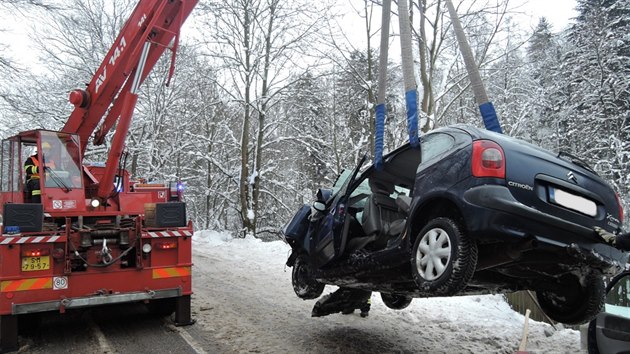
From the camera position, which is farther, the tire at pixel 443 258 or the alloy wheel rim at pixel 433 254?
the alloy wheel rim at pixel 433 254

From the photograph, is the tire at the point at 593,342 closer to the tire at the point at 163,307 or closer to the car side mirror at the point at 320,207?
the car side mirror at the point at 320,207

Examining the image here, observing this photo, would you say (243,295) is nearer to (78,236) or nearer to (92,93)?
(78,236)

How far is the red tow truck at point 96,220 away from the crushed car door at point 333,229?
6.45 ft

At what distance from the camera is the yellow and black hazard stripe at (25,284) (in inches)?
199

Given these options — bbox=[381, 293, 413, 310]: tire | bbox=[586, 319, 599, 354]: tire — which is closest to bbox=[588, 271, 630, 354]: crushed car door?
bbox=[586, 319, 599, 354]: tire

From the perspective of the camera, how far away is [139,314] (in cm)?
678

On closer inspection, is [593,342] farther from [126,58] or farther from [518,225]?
[126,58]

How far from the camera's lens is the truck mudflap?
5125 millimetres

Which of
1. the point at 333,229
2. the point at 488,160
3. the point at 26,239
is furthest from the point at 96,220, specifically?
the point at 488,160

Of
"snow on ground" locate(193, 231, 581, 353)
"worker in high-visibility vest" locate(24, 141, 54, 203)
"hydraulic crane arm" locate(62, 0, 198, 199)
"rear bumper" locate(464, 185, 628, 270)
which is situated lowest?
"snow on ground" locate(193, 231, 581, 353)

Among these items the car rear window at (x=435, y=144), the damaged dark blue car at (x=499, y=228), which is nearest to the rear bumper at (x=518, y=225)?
the damaged dark blue car at (x=499, y=228)

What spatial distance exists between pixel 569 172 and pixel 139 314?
5.94 meters

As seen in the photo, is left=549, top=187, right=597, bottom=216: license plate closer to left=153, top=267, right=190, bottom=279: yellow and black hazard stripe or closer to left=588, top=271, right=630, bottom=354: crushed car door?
left=588, top=271, right=630, bottom=354: crushed car door

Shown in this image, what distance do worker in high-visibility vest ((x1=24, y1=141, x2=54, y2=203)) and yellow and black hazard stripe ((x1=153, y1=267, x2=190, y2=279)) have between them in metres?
1.91
